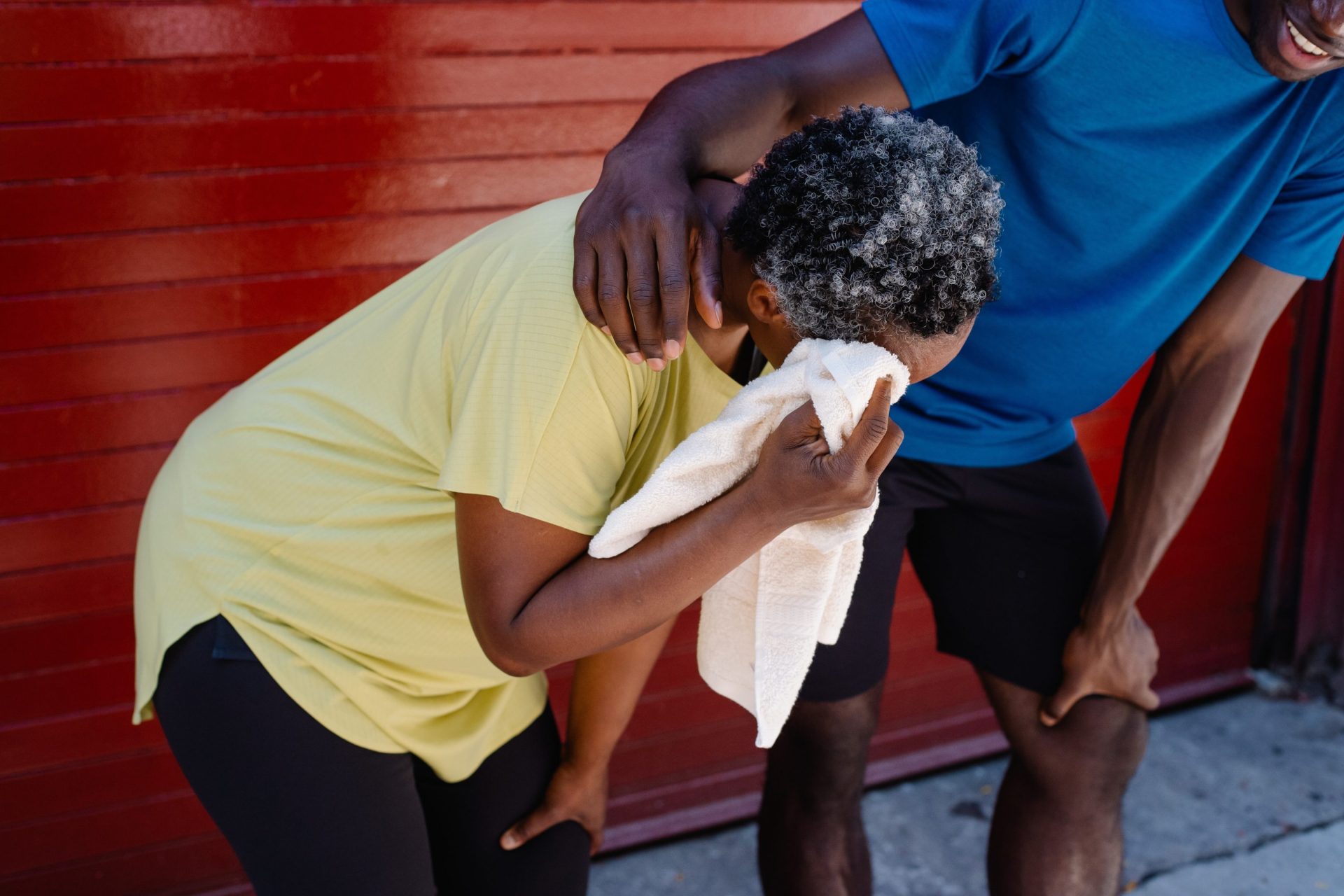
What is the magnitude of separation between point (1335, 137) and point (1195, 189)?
220 mm

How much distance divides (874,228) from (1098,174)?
2.56ft

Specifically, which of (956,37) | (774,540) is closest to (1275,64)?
(956,37)

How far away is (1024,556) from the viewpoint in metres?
2.30

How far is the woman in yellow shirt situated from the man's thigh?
30.9 inches

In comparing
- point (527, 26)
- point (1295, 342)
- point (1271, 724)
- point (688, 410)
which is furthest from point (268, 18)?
point (1271, 724)

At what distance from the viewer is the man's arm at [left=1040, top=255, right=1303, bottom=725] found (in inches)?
84.4

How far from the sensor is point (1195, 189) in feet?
6.42

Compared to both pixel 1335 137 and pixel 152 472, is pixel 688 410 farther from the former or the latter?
pixel 152 472

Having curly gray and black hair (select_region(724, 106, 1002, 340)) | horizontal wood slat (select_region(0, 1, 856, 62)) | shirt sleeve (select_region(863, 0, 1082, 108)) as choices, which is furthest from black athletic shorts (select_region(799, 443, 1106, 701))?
horizontal wood slat (select_region(0, 1, 856, 62))

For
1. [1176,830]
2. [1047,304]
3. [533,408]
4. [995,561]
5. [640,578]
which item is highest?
[533,408]

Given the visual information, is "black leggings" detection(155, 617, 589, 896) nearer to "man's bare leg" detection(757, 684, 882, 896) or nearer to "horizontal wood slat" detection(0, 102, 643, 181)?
"man's bare leg" detection(757, 684, 882, 896)

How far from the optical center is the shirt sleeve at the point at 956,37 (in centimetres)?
179

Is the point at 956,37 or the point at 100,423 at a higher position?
the point at 956,37

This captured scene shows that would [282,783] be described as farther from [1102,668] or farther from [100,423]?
[1102,668]
